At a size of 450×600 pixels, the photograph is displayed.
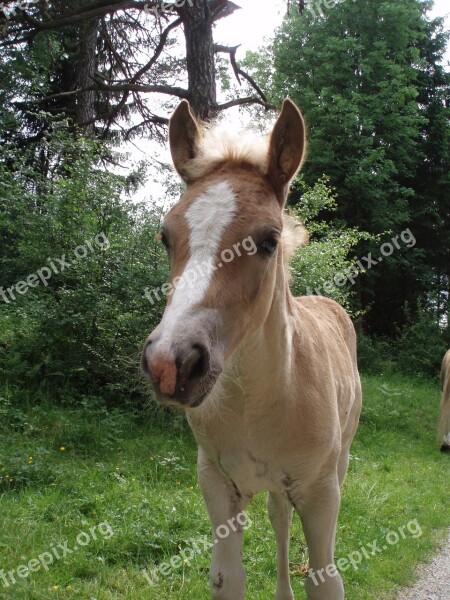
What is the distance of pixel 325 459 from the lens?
2857 millimetres

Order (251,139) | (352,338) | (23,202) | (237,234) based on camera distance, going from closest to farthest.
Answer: (237,234), (251,139), (352,338), (23,202)

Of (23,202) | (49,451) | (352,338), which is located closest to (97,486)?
(49,451)

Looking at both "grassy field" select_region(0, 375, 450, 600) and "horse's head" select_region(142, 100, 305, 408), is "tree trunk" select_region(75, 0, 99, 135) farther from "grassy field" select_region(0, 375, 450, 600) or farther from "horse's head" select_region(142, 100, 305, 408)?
"horse's head" select_region(142, 100, 305, 408)

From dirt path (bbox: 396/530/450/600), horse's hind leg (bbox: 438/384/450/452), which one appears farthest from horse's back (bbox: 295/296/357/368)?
horse's hind leg (bbox: 438/384/450/452)

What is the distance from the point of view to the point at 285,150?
8.29 ft

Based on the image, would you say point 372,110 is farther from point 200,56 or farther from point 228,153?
point 228,153

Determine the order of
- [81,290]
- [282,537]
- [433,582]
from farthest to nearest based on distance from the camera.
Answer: [81,290] → [433,582] → [282,537]

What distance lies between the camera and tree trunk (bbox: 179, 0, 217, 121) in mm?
7902

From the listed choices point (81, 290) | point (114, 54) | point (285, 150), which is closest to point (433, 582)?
point (285, 150)

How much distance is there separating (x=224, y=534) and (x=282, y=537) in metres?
1.10

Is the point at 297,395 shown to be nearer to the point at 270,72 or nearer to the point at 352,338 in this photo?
the point at 352,338

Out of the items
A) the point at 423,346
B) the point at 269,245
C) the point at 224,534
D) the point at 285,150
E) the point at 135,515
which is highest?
the point at 285,150

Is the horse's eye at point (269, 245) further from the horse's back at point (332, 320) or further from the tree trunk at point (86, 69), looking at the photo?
the tree trunk at point (86, 69)

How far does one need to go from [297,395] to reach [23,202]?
251 inches
